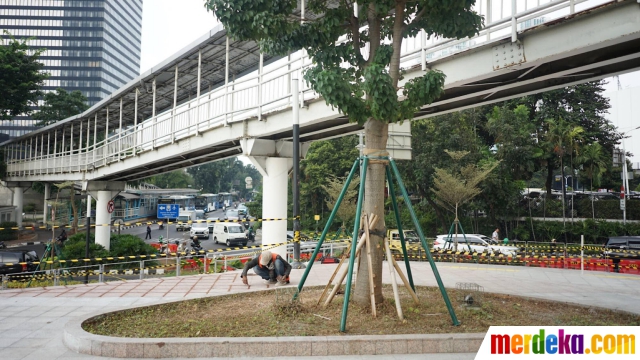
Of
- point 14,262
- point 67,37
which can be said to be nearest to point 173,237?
point 14,262

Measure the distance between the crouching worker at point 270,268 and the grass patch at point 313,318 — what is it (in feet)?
4.99

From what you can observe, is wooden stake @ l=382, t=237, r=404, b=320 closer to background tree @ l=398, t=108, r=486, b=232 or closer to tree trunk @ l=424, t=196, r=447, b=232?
background tree @ l=398, t=108, r=486, b=232

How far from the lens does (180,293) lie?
9078mm

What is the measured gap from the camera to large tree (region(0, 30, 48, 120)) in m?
34.0

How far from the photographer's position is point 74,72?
9988 cm

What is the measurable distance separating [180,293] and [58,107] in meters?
52.9

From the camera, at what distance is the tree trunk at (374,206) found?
22.5ft

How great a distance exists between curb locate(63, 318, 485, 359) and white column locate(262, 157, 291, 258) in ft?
28.8

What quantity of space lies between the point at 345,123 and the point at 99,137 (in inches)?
1631

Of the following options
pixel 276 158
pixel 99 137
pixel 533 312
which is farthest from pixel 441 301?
pixel 99 137

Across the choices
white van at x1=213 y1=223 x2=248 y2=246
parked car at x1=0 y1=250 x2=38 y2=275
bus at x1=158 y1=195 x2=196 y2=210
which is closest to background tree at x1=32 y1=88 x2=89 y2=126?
bus at x1=158 y1=195 x2=196 y2=210

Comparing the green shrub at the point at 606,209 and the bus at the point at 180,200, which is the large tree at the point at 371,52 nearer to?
the green shrub at the point at 606,209

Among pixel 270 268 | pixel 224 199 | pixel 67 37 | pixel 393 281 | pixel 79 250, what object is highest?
pixel 67 37

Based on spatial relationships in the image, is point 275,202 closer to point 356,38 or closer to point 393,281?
point 356,38
